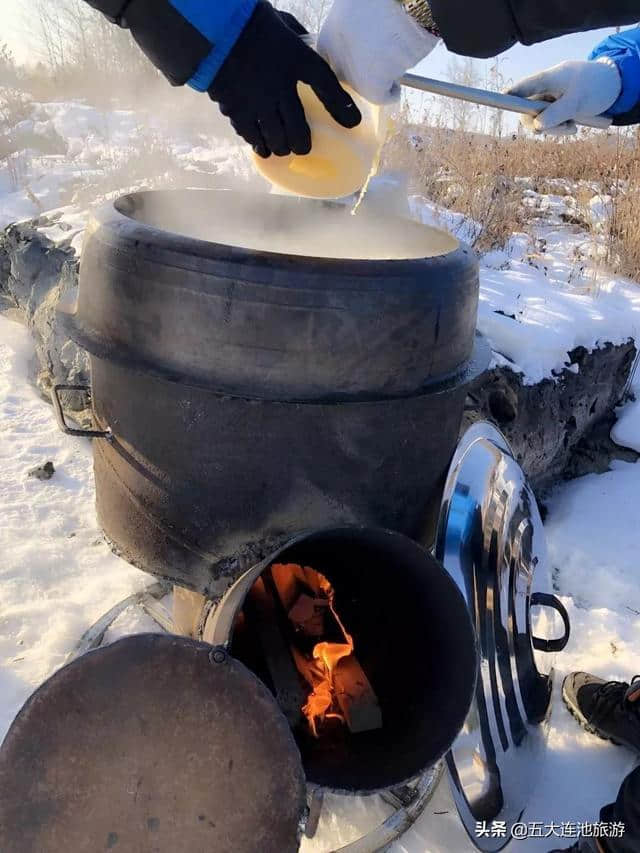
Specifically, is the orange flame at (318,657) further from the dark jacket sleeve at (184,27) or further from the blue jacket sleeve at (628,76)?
the blue jacket sleeve at (628,76)

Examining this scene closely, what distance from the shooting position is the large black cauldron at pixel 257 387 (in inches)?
50.9

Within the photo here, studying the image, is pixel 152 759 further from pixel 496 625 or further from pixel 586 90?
pixel 586 90

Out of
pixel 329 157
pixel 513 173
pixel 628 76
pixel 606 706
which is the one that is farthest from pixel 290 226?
pixel 513 173

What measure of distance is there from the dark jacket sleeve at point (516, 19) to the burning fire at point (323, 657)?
1404mm

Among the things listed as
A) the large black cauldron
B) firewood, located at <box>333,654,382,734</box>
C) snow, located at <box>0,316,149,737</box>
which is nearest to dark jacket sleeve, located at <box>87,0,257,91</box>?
the large black cauldron

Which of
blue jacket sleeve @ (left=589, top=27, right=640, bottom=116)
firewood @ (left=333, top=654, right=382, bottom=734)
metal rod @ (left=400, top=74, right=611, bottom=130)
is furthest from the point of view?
blue jacket sleeve @ (left=589, top=27, right=640, bottom=116)

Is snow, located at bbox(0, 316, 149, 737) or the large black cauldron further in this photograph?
snow, located at bbox(0, 316, 149, 737)

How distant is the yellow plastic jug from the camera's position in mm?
1461

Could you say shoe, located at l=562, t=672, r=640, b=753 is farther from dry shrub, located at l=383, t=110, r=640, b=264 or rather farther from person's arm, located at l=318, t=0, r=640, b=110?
dry shrub, located at l=383, t=110, r=640, b=264

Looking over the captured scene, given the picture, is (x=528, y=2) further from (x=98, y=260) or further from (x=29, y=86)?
(x=29, y=86)

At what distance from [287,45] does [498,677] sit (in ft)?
5.50

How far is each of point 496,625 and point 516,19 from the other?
57.9 inches

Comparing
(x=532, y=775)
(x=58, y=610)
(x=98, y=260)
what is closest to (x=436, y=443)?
(x=98, y=260)

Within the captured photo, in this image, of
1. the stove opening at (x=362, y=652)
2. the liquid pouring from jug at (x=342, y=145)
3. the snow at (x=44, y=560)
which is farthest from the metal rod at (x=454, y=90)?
the snow at (x=44, y=560)
